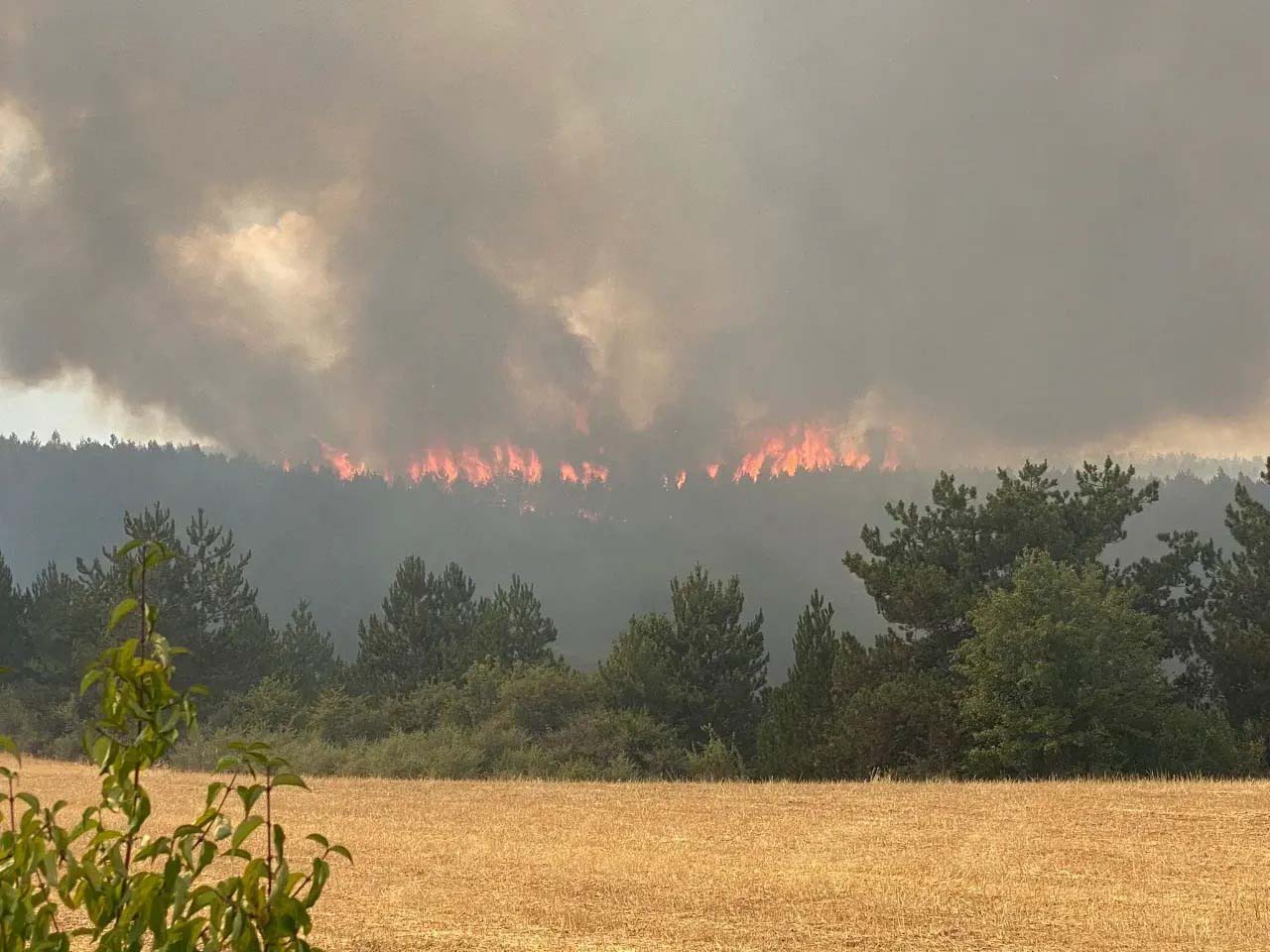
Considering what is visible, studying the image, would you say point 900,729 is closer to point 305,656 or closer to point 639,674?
point 639,674

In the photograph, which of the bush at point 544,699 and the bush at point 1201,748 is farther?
the bush at point 544,699

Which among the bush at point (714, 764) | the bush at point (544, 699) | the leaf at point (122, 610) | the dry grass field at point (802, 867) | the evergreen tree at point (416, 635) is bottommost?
the bush at point (714, 764)

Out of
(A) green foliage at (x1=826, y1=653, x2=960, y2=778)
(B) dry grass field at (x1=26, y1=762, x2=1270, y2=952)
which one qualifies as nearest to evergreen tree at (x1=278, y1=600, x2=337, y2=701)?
(A) green foliage at (x1=826, y1=653, x2=960, y2=778)

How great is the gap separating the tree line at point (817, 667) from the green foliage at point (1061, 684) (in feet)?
0.31

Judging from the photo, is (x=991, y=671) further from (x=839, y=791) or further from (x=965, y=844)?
(x=965, y=844)

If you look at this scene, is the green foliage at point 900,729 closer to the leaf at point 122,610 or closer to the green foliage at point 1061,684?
Answer: the green foliage at point 1061,684

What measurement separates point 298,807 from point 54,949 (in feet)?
72.7

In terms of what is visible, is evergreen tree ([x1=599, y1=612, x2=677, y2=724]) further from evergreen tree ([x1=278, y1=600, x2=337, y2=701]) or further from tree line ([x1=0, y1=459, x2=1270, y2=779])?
evergreen tree ([x1=278, y1=600, x2=337, y2=701])

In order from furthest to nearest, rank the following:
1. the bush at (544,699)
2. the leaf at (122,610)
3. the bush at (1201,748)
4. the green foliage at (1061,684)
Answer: the bush at (544,699), the bush at (1201,748), the green foliage at (1061,684), the leaf at (122,610)

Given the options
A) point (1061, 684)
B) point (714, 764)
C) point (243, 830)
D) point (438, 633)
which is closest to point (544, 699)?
point (714, 764)

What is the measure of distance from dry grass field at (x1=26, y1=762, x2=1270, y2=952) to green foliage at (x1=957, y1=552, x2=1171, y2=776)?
1339cm

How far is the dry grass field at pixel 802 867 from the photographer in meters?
13.1

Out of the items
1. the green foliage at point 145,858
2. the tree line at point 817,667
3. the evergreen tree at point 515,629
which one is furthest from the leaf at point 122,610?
the evergreen tree at point 515,629

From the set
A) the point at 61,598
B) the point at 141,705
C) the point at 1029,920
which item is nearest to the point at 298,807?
the point at 1029,920
